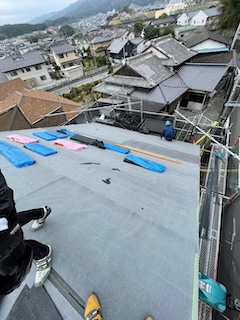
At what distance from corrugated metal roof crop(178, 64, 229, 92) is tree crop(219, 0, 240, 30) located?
19005 millimetres

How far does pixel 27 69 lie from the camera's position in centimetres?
2344

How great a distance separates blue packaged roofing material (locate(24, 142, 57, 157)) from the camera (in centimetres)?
463

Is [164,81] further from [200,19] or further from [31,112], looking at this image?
[200,19]

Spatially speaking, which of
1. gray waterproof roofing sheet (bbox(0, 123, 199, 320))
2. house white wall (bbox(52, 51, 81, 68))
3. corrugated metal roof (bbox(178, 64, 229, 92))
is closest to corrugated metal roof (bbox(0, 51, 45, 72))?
house white wall (bbox(52, 51, 81, 68))

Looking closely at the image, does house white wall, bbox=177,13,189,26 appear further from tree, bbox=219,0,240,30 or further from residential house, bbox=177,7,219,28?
tree, bbox=219,0,240,30

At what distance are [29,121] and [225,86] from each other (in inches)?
655

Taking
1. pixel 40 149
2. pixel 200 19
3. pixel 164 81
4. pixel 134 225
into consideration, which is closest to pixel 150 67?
pixel 164 81

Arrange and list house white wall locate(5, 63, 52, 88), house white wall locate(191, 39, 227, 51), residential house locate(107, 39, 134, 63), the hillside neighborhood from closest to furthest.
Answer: the hillside neighborhood → house white wall locate(191, 39, 227, 51) → house white wall locate(5, 63, 52, 88) → residential house locate(107, 39, 134, 63)

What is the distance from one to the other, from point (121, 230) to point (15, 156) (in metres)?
3.67

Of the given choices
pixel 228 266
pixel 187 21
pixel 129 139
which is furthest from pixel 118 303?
pixel 187 21

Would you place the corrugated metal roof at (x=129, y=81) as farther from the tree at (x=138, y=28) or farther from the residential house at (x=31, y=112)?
the tree at (x=138, y=28)

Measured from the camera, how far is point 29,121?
10.3 metres

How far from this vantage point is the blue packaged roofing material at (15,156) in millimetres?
3998

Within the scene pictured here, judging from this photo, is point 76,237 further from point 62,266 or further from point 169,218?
point 169,218
